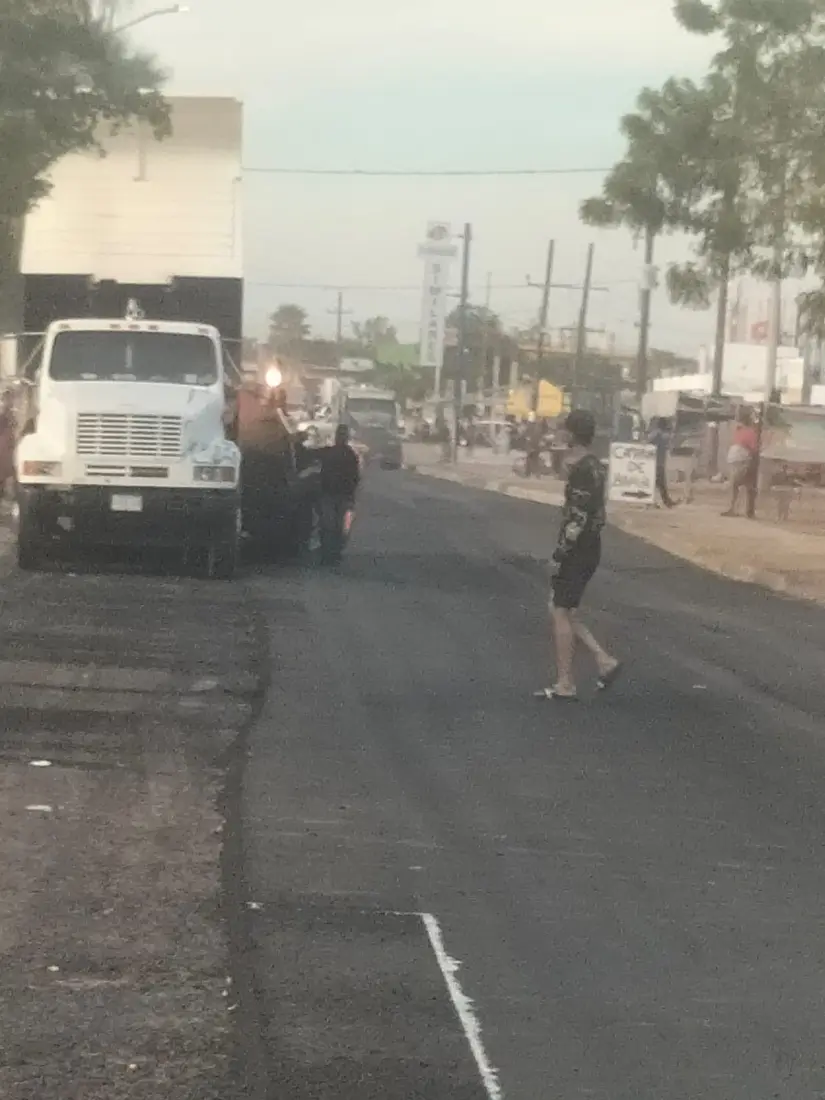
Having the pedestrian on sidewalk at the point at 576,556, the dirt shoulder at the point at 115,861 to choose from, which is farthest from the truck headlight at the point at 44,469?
the pedestrian on sidewalk at the point at 576,556

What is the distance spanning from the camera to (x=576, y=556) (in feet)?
47.4

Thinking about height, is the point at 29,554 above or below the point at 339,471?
below

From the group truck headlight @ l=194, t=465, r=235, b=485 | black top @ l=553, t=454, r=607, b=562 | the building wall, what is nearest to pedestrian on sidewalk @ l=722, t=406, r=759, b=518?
the building wall

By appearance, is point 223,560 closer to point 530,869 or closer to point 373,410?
point 530,869

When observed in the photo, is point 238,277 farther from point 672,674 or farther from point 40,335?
point 672,674

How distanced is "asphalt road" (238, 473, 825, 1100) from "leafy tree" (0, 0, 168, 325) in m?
14.7

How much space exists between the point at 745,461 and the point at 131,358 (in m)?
18.4

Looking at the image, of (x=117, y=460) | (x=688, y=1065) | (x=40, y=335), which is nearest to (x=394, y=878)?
(x=688, y=1065)

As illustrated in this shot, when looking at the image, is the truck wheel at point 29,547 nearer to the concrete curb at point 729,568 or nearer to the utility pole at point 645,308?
the concrete curb at point 729,568

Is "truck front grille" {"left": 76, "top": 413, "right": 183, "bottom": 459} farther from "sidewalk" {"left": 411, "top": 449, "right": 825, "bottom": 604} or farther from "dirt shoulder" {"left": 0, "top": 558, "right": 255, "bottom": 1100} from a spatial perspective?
"sidewalk" {"left": 411, "top": 449, "right": 825, "bottom": 604}

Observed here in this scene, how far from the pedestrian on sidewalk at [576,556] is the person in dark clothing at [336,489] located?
34.0 feet

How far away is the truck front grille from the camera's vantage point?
21969 mm

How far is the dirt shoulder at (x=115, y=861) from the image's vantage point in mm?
6242

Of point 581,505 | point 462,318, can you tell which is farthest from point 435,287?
point 581,505
